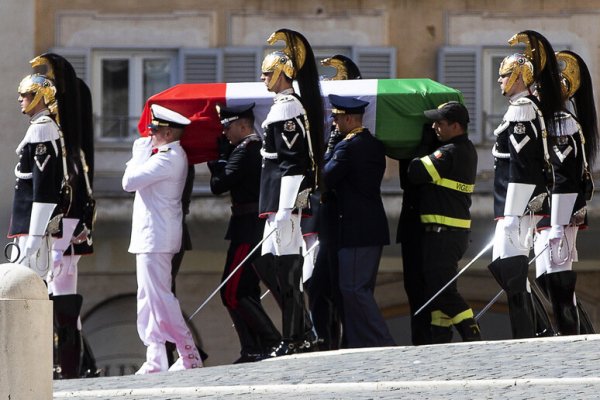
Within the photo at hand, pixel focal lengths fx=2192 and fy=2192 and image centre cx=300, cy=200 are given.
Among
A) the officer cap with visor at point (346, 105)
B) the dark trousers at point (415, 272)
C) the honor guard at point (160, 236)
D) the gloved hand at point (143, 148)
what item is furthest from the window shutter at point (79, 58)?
the dark trousers at point (415, 272)

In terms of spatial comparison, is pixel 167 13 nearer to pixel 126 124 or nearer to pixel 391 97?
pixel 126 124

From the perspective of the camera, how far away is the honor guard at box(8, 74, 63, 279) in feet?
49.0

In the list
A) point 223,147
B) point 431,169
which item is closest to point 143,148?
point 223,147

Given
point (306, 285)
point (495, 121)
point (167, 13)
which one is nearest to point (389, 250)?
point (495, 121)

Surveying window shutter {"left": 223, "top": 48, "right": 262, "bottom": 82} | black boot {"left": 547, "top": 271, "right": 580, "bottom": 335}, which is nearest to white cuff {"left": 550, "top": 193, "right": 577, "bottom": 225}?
black boot {"left": 547, "top": 271, "right": 580, "bottom": 335}

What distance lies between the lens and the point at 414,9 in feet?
75.0

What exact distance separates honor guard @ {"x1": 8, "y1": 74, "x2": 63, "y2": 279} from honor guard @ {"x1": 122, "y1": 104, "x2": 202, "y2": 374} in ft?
1.72

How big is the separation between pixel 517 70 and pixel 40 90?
328 cm

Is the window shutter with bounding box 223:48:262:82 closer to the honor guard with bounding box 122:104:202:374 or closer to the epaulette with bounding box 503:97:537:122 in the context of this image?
the honor guard with bounding box 122:104:202:374

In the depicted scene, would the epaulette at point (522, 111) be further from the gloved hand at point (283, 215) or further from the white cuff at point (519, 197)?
the gloved hand at point (283, 215)

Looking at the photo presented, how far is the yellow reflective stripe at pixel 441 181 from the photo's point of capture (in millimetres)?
14977

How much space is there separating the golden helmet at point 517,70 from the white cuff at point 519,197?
0.70 m

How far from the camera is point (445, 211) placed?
593 inches

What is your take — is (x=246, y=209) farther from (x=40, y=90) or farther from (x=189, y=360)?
(x=40, y=90)
